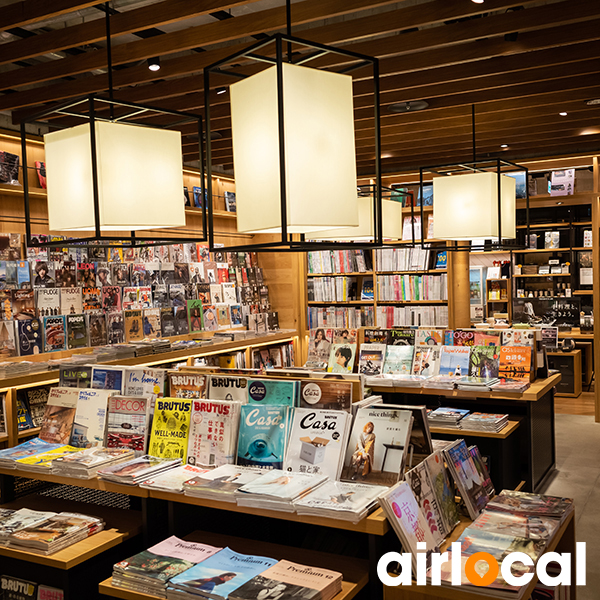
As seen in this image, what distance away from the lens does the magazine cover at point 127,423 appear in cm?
295

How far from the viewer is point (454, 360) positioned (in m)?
4.79

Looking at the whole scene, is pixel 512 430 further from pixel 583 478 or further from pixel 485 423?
pixel 583 478

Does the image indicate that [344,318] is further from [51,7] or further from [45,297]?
[51,7]

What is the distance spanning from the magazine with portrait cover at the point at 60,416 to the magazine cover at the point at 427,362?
2672 millimetres

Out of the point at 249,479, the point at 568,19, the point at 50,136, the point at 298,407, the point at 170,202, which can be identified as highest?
the point at 568,19

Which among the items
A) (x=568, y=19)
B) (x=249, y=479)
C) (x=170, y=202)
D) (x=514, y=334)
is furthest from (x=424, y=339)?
(x=170, y=202)

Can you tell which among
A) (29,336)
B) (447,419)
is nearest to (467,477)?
(447,419)

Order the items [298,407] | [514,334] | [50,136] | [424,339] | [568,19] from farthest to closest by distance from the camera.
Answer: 1. [424,339]
2. [514,334]
3. [568,19]
4. [298,407]
5. [50,136]

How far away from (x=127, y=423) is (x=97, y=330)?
109 inches

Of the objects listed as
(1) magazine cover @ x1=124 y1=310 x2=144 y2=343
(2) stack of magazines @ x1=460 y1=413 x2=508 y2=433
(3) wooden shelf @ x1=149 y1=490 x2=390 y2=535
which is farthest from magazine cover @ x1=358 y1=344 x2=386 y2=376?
(3) wooden shelf @ x1=149 y1=490 x2=390 y2=535

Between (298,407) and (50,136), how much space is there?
1462mm

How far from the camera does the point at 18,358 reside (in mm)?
4898

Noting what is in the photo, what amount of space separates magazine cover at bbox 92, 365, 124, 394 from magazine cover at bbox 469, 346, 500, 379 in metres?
2.70

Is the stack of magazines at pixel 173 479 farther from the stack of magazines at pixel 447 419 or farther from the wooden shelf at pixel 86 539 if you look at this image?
the stack of magazines at pixel 447 419
